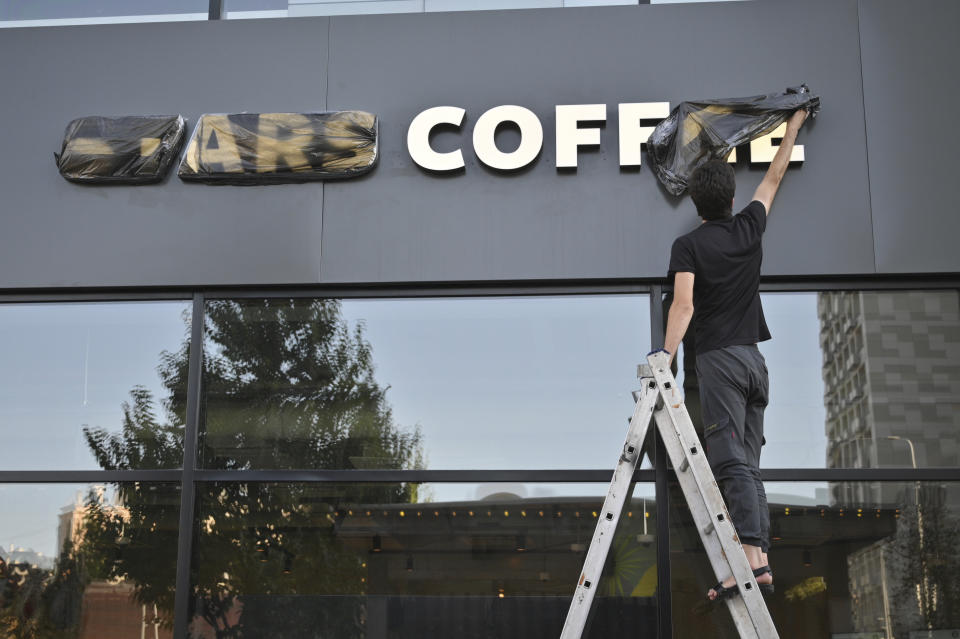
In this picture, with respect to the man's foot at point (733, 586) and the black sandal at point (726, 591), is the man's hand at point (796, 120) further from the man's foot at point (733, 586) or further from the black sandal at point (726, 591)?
the black sandal at point (726, 591)

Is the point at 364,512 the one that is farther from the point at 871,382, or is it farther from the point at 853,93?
the point at 853,93

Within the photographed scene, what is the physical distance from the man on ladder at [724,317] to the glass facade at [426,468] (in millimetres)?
429

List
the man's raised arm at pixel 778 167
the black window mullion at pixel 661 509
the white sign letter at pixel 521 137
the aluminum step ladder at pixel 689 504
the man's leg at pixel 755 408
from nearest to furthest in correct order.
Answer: the aluminum step ladder at pixel 689 504 → the man's leg at pixel 755 408 → the black window mullion at pixel 661 509 → the man's raised arm at pixel 778 167 → the white sign letter at pixel 521 137

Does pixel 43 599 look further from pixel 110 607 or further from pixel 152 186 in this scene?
pixel 152 186

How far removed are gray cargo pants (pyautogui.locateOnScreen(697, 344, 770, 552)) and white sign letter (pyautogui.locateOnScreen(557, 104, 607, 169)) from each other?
44.0 inches

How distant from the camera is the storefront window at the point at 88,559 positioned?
15.3 ft

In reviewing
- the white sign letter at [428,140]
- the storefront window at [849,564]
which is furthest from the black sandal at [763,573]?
the white sign letter at [428,140]

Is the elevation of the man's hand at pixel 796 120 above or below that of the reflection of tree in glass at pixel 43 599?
above

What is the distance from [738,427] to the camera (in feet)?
13.2

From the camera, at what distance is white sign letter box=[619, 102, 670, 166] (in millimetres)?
4656

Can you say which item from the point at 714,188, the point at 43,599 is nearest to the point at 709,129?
the point at 714,188

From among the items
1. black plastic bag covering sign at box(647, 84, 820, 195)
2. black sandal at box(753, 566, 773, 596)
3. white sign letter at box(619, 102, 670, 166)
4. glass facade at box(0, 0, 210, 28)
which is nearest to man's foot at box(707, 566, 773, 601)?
black sandal at box(753, 566, 773, 596)

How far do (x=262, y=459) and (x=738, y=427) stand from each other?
213cm

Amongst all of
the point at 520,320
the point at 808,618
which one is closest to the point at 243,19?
the point at 520,320
